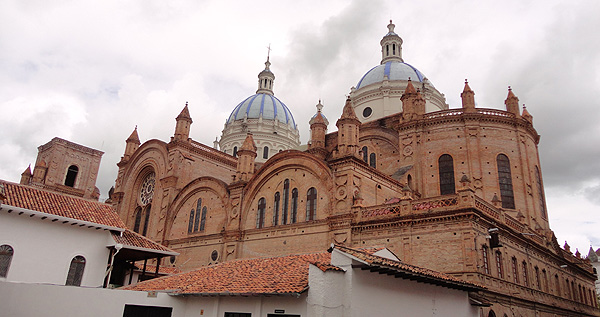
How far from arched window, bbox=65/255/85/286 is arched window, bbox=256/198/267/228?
45.1 feet

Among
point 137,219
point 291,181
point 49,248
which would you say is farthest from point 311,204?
point 137,219

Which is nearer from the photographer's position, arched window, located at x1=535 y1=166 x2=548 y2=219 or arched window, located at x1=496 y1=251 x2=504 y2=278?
arched window, located at x1=496 y1=251 x2=504 y2=278

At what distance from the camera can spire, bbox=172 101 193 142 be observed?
147ft

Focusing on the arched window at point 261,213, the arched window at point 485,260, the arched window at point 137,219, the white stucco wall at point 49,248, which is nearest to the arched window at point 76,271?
the white stucco wall at point 49,248

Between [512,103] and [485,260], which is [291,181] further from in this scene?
[512,103]

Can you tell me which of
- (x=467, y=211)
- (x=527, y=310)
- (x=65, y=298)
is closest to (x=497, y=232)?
(x=467, y=211)

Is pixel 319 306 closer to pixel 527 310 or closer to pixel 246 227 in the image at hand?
pixel 527 310

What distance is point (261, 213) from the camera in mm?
33906

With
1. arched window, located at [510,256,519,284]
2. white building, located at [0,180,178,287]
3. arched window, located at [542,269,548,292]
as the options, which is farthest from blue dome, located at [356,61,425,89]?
white building, located at [0,180,178,287]

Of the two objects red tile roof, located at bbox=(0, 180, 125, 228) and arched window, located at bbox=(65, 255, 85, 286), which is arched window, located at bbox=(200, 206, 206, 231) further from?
arched window, located at bbox=(65, 255, 85, 286)

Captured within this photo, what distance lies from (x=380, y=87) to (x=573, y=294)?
24.7 meters

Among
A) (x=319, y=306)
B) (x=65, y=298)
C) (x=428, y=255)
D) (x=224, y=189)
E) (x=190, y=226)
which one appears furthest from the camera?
(x=190, y=226)

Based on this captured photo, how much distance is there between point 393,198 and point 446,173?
253 inches

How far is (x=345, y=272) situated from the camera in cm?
1452
